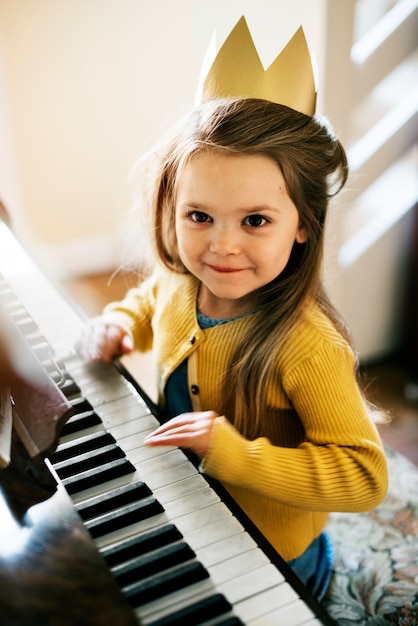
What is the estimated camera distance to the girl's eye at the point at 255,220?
1.01m

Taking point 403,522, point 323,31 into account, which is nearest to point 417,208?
point 323,31

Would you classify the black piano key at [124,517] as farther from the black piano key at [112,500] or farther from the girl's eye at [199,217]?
the girl's eye at [199,217]

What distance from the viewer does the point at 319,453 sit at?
986mm

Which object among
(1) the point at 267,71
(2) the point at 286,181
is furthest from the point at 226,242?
(1) the point at 267,71

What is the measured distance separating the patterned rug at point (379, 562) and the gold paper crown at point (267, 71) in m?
0.79

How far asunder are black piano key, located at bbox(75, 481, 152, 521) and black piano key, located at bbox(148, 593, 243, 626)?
18 centimetres

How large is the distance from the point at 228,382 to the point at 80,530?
42cm

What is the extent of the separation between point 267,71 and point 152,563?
28.5 inches

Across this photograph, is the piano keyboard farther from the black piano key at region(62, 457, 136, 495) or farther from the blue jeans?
the blue jeans

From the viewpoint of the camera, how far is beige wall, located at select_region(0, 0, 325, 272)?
3117mm

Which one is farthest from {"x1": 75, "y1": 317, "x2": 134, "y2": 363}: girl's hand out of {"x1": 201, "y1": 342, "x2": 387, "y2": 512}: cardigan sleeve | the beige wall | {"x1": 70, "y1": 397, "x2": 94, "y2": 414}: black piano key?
the beige wall

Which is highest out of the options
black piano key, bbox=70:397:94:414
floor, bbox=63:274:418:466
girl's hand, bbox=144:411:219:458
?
girl's hand, bbox=144:411:219:458

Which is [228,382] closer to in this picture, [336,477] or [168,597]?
[336,477]

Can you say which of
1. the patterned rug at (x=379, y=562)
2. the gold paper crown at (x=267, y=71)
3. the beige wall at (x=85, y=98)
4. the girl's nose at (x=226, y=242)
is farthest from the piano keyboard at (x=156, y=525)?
the beige wall at (x=85, y=98)
